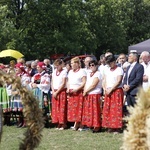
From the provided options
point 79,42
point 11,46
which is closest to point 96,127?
point 11,46

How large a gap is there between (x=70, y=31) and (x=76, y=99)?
101 feet

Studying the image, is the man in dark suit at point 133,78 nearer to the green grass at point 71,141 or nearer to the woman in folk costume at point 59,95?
the green grass at point 71,141

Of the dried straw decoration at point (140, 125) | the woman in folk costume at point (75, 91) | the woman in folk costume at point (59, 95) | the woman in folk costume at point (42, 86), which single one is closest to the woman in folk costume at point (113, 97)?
the woman in folk costume at point (75, 91)

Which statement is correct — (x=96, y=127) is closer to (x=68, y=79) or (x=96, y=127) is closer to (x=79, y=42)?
(x=68, y=79)

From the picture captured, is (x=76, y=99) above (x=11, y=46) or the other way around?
the other way around

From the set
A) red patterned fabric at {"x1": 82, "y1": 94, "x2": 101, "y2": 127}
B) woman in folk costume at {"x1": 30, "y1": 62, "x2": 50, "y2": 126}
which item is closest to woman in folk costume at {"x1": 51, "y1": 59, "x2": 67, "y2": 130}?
woman in folk costume at {"x1": 30, "y1": 62, "x2": 50, "y2": 126}

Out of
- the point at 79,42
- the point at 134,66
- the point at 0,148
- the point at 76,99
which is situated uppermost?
the point at 79,42

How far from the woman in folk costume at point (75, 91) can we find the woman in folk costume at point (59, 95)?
0.14 meters

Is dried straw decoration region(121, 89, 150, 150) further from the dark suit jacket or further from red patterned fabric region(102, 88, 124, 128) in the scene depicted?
red patterned fabric region(102, 88, 124, 128)

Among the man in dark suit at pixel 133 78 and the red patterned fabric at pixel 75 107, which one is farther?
the red patterned fabric at pixel 75 107

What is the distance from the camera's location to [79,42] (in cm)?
4291

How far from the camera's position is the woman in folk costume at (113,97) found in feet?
31.2

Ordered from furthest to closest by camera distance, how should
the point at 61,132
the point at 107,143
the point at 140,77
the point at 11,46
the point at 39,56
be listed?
the point at 39,56 < the point at 11,46 < the point at 61,132 < the point at 140,77 < the point at 107,143

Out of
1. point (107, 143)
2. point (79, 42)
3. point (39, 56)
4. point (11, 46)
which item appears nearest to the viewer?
point (107, 143)
